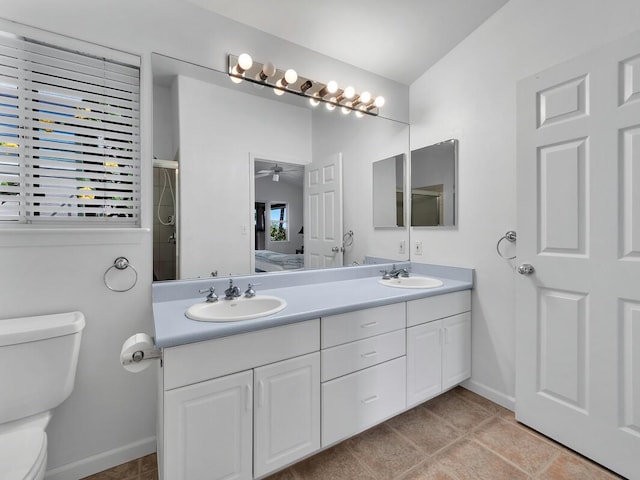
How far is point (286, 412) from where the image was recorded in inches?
51.7

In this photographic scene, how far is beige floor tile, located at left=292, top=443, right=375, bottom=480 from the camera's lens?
1.42m

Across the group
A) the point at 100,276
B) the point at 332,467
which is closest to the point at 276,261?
the point at 100,276

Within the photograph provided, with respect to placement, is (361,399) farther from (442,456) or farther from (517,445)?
(517,445)

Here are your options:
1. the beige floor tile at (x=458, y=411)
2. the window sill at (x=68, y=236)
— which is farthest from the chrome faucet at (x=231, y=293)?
the beige floor tile at (x=458, y=411)

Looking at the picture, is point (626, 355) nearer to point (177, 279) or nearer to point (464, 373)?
point (464, 373)

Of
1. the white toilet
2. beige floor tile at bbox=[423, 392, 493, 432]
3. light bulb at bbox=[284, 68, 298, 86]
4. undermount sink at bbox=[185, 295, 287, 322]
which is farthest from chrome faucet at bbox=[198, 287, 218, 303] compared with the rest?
beige floor tile at bbox=[423, 392, 493, 432]

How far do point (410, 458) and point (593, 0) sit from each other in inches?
98.4

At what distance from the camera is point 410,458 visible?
1.53 metres

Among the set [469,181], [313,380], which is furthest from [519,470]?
[469,181]

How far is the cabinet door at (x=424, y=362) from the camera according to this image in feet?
5.74

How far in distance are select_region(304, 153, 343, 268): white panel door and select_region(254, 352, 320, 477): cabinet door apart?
0.84m

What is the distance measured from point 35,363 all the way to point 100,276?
410mm

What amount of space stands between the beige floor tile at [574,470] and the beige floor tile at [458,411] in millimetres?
389

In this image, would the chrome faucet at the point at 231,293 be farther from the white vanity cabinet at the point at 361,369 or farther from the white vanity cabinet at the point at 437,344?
the white vanity cabinet at the point at 437,344
